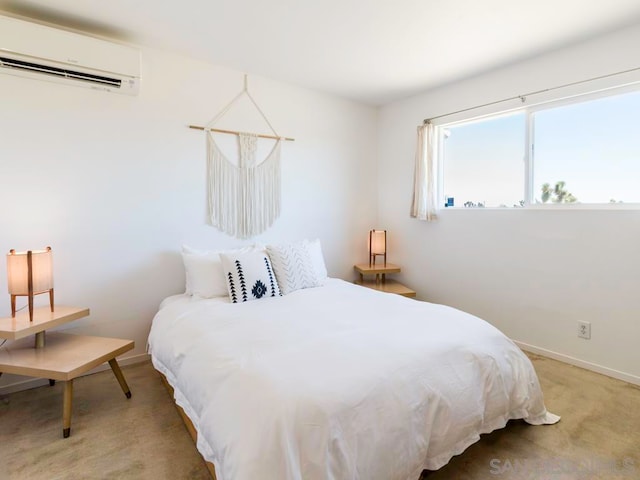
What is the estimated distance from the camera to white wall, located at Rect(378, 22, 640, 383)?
2.40 metres

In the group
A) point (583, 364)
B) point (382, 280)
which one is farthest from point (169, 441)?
A: point (583, 364)

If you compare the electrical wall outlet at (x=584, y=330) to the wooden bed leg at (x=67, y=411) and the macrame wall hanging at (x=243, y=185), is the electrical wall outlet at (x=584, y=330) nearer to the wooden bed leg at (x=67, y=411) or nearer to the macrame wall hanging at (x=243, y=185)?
the macrame wall hanging at (x=243, y=185)

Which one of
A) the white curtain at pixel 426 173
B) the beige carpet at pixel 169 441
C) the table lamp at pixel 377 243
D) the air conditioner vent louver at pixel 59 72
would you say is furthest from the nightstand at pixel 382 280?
the air conditioner vent louver at pixel 59 72

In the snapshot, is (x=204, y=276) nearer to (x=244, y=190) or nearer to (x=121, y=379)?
(x=121, y=379)

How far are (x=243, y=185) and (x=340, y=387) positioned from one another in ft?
7.53

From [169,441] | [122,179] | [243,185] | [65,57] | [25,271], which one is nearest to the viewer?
[169,441]

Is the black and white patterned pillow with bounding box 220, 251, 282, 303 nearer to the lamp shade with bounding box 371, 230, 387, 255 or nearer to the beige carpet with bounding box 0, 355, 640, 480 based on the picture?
the beige carpet with bounding box 0, 355, 640, 480

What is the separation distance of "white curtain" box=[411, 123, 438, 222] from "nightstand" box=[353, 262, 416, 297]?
27.1 inches

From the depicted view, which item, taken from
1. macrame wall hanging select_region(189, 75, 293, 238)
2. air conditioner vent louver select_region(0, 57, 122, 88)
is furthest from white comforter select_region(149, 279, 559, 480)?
air conditioner vent louver select_region(0, 57, 122, 88)

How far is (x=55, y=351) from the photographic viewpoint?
6.64ft

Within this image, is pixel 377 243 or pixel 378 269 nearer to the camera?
pixel 378 269

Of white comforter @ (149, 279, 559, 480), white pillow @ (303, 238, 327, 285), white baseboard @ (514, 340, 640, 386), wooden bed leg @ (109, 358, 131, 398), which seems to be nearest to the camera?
white comforter @ (149, 279, 559, 480)

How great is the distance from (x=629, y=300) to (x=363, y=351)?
217 centimetres

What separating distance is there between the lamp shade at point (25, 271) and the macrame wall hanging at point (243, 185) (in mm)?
1241
